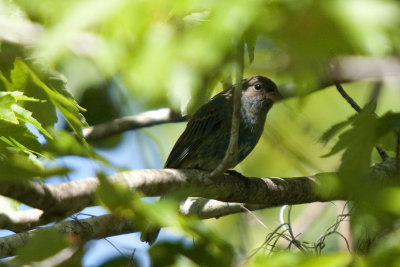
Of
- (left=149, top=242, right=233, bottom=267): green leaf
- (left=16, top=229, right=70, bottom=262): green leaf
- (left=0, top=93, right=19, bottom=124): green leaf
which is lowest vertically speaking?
(left=149, top=242, right=233, bottom=267): green leaf

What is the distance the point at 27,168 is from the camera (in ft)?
6.38

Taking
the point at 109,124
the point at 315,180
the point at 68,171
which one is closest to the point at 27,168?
the point at 68,171

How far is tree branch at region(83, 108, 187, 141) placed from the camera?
6.76 metres

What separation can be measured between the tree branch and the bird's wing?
16.7 inches

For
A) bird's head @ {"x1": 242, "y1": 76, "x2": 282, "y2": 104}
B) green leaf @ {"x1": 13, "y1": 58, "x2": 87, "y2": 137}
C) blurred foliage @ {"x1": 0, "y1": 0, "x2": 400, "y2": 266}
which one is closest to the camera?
blurred foliage @ {"x1": 0, "y1": 0, "x2": 400, "y2": 266}

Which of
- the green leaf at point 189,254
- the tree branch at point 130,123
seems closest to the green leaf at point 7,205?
the green leaf at point 189,254

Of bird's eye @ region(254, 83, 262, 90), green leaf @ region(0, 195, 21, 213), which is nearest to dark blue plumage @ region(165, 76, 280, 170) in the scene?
bird's eye @ region(254, 83, 262, 90)

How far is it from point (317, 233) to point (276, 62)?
14.5 feet

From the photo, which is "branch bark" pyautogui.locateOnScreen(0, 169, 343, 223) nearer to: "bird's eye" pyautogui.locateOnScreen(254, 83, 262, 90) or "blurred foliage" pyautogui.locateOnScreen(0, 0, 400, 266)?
"blurred foliage" pyautogui.locateOnScreen(0, 0, 400, 266)

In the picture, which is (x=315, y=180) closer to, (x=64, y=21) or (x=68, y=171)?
(x=68, y=171)

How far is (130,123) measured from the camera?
22.6 feet

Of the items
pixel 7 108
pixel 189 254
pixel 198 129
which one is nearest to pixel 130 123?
pixel 198 129

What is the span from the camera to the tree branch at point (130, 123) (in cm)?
676

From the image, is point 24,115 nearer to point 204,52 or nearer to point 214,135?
point 204,52
